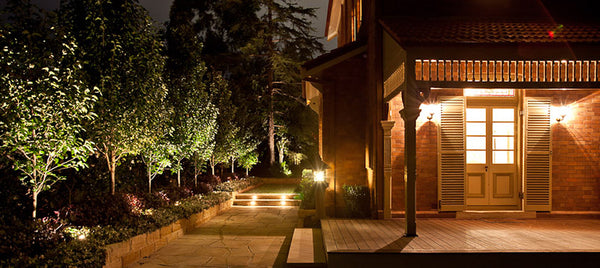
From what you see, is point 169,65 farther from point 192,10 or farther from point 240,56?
point 192,10

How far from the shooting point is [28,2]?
258 inches

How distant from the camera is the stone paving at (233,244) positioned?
288 inches

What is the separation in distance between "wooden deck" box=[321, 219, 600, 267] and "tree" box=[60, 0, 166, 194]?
4.83 meters

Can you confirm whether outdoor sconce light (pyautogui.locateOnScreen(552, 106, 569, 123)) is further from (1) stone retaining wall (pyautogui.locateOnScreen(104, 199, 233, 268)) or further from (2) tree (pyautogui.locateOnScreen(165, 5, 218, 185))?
(2) tree (pyautogui.locateOnScreen(165, 5, 218, 185))

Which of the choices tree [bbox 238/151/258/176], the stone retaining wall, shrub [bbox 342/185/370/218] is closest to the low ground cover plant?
the stone retaining wall

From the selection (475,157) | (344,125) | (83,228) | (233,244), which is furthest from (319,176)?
(83,228)

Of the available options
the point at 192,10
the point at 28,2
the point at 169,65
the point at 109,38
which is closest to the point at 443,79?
the point at 109,38

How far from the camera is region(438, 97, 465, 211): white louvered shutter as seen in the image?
9.02 meters

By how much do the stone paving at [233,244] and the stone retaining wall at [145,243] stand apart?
5.6 inches

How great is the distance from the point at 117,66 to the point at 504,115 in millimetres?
9075

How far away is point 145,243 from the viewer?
766 centimetres

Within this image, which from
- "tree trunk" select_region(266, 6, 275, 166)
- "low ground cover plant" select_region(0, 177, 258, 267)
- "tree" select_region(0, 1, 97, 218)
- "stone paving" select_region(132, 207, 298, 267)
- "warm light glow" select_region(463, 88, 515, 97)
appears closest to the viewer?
"low ground cover plant" select_region(0, 177, 258, 267)

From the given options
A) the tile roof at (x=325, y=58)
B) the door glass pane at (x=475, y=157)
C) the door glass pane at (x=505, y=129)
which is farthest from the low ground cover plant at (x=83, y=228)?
the door glass pane at (x=505, y=129)

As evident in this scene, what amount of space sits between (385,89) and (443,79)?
1.80m
